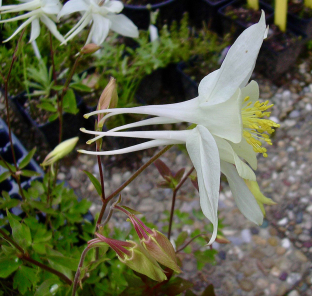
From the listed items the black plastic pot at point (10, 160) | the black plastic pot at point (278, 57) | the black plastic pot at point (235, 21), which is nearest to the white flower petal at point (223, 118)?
the black plastic pot at point (10, 160)

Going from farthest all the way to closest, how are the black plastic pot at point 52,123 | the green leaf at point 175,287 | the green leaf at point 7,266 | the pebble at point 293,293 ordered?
the black plastic pot at point 52,123
the pebble at point 293,293
the green leaf at point 175,287
the green leaf at point 7,266

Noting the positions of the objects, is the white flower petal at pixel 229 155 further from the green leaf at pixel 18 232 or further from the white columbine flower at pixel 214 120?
the green leaf at pixel 18 232

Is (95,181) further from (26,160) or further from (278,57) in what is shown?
(278,57)

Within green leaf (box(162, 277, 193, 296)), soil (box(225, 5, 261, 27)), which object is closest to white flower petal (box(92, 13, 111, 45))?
green leaf (box(162, 277, 193, 296))

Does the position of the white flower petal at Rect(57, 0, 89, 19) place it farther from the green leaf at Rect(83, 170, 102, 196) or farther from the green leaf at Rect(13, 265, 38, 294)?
the green leaf at Rect(13, 265, 38, 294)

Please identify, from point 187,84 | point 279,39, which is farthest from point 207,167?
point 279,39

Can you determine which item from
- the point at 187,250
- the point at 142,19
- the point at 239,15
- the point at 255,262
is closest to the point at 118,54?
the point at 142,19
